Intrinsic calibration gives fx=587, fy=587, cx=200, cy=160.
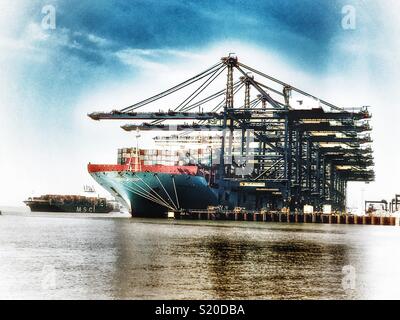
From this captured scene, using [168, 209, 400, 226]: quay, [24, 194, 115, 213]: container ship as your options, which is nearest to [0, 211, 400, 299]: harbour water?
[168, 209, 400, 226]: quay

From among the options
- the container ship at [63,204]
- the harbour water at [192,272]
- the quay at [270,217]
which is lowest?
the harbour water at [192,272]

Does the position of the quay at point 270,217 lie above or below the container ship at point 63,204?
below

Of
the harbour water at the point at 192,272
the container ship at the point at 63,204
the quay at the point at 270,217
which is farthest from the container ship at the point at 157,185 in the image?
the container ship at the point at 63,204

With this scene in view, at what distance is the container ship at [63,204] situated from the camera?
4798 inches

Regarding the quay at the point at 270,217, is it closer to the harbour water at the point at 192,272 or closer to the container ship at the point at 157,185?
the container ship at the point at 157,185

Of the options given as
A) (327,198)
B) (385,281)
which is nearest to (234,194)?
(327,198)

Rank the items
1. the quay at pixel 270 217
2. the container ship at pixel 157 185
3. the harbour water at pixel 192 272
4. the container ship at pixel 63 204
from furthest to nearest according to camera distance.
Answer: the container ship at pixel 63 204, the quay at pixel 270 217, the container ship at pixel 157 185, the harbour water at pixel 192 272

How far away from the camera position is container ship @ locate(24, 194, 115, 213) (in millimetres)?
121875

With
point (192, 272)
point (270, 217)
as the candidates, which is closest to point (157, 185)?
point (270, 217)

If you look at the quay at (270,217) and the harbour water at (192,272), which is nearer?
the harbour water at (192,272)

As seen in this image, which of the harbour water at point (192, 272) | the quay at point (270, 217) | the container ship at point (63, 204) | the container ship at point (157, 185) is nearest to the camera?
the harbour water at point (192, 272)

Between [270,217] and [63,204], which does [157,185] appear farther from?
[63,204]

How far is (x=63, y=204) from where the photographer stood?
122312 mm

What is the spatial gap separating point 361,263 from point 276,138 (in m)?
59.3
